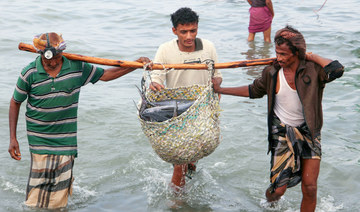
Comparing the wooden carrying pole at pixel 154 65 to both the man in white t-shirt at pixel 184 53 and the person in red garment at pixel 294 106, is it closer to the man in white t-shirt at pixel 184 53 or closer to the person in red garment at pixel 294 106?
the person in red garment at pixel 294 106

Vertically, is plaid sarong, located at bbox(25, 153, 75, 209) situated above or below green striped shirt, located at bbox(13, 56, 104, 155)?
below

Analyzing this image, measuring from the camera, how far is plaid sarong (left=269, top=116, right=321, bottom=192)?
13.0 ft

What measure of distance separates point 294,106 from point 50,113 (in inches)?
75.5

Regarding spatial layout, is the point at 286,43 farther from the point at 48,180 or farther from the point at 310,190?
the point at 48,180

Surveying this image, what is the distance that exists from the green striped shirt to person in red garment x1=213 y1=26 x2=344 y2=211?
1139 mm

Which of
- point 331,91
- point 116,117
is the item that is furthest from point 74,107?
point 331,91

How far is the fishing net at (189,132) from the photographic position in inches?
151

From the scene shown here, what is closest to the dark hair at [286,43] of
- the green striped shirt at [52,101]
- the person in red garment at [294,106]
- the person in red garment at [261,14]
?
the person in red garment at [294,106]

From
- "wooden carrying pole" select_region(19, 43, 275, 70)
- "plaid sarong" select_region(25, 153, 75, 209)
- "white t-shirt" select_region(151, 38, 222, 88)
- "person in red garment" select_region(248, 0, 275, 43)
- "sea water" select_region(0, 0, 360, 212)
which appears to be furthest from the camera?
"person in red garment" select_region(248, 0, 275, 43)

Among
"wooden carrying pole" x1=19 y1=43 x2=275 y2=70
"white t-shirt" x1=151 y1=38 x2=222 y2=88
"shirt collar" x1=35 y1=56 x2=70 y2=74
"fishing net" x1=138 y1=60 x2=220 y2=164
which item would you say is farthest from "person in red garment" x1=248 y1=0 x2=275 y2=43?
"shirt collar" x1=35 y1=56 x2=70 y2=74

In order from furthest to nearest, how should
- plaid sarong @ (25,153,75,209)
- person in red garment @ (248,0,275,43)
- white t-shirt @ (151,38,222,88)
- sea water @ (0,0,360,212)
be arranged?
person in red garment @ (248,0,275,43) → sea water @ (0,0,360,212) → white t-shirt @ (151,38,222,88) → plaid sarong @ (25,153,75,209)

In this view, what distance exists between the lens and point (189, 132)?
3840 mm

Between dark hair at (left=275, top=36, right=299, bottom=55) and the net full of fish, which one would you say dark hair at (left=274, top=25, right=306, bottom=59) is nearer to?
dark hair at (left=275, top=36, right=299, bottom=55)

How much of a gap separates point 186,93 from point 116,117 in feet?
10.1
